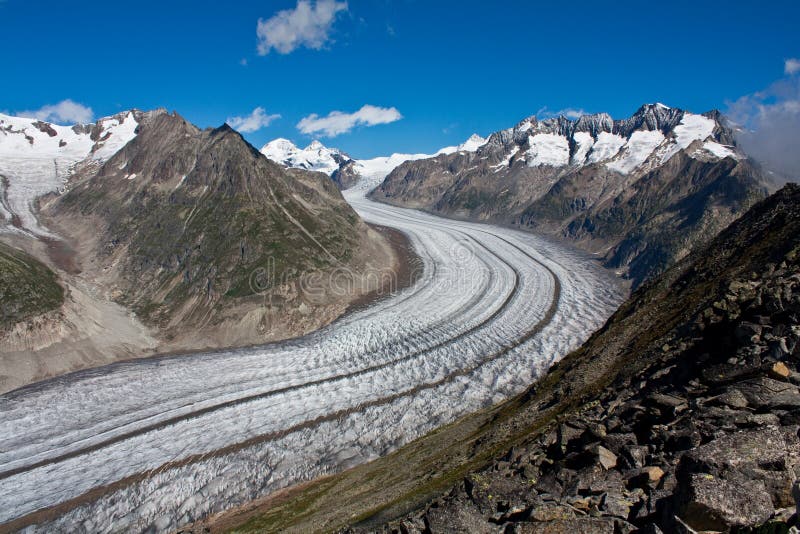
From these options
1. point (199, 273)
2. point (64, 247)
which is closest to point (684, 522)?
point (199, 273)

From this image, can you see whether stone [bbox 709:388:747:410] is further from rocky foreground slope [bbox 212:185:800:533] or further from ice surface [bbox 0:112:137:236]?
ice surface [bbox 0:112:137:236]

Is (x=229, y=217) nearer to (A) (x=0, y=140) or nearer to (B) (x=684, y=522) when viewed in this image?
(B) (x=684, y=522)

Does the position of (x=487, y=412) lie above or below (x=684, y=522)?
below

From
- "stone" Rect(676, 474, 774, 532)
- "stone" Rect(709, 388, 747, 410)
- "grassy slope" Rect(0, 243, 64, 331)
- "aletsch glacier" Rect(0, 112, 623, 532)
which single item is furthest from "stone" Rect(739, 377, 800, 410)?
"grassy slope" Rect(0, 243, 64, 331)

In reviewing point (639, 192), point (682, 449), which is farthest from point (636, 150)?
point (682, 449)

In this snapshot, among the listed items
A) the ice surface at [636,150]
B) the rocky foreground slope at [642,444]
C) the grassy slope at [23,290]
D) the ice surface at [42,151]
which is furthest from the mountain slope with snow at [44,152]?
the ice surface at [636,150]

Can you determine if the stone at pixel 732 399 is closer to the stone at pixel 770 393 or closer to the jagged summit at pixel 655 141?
the stone at pixel 770 393
